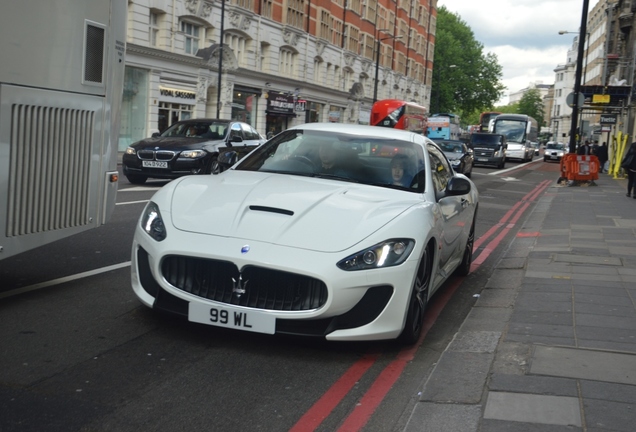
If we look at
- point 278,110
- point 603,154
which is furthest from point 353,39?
point 603,154

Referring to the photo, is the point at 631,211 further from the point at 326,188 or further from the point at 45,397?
the point at 45,397

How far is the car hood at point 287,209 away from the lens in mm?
4788

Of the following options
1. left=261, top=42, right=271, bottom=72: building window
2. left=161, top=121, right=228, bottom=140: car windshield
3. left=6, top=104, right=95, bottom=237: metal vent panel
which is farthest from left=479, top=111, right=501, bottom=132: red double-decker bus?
left=6, top=104, right=95, bottom=237: metal vent panel

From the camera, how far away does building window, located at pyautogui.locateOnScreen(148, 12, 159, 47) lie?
116 feet

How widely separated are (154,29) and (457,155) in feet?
49.8

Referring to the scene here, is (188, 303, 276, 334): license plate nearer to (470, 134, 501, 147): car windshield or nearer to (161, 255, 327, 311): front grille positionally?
(161, 255, 327, 311): front grille

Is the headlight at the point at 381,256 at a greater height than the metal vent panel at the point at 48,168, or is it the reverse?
the metal vent panel at the point at 48,168

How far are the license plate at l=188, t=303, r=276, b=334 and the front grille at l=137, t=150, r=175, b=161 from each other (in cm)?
1223

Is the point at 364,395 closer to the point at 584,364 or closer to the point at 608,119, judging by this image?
the point at 584,364

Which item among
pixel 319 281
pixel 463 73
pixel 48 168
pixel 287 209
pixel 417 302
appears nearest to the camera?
pixel 319 281

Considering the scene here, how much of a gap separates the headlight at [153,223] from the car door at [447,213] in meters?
2.12

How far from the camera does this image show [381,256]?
477 centimetres

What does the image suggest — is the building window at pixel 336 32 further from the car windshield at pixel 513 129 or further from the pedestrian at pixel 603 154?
the pedestrian at pixel 603 154

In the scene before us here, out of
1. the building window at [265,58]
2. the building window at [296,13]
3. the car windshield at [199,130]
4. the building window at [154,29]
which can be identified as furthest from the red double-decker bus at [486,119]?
the car windshield at [199,130]
